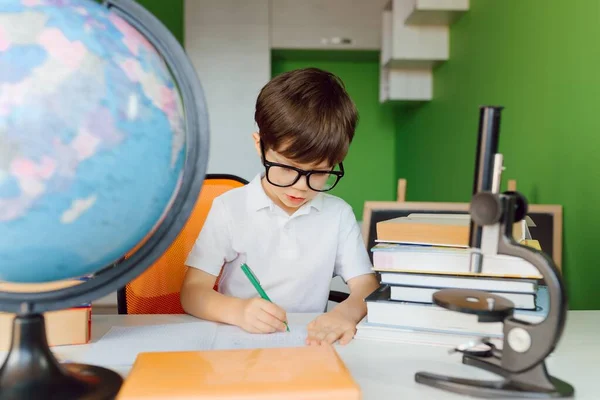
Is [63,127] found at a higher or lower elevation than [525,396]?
higher

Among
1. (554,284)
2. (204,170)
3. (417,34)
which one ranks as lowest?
(554,284)

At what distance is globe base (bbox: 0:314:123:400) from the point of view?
52 centimetres

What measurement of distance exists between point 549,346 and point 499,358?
0.08 m

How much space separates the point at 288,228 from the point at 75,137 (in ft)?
2.51

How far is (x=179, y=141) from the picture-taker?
542 millimetres

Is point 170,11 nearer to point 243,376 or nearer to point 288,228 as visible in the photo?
point 288,228

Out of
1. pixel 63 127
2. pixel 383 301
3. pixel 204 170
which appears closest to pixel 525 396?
pixel 383 301

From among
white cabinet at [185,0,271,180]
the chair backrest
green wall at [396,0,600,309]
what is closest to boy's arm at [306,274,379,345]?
the chair backrest

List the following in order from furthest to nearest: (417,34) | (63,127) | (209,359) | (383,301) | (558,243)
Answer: (417,34), (558,243), (383,301), (209,359), (63,127)

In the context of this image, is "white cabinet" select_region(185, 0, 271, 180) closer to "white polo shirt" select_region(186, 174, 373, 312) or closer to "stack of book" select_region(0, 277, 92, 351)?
"white polo shirt" select_region(186, 174, 373, 312)

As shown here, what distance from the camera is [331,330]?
2.61ft

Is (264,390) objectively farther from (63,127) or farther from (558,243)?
(558,243)

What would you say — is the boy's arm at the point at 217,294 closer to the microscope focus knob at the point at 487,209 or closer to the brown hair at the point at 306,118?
the brown hair at the point at 306,118

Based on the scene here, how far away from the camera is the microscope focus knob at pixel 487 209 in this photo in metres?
0.55
